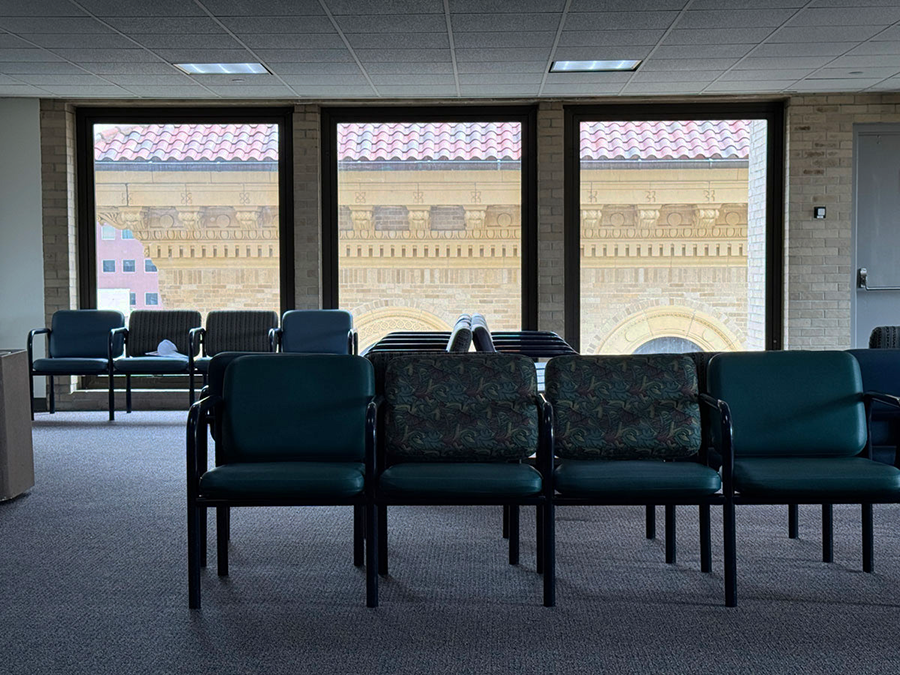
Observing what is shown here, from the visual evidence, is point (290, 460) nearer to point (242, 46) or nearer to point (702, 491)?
point (702, 491)

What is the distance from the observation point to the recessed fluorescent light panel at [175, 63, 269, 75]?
23.4 ft

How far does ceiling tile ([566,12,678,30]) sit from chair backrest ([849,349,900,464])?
102 inches

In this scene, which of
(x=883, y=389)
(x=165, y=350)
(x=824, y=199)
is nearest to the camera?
(x=883, y=389)

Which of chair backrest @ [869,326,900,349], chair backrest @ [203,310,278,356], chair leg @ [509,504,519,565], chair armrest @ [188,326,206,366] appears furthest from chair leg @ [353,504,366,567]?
chair backrest @ [203,310,278,356]

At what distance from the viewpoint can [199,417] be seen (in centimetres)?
334

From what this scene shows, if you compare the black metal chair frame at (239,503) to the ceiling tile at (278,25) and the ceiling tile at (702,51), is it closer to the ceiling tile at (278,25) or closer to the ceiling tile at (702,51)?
the ceiling tile at (278,25)

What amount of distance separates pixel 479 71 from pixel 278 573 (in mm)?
4785

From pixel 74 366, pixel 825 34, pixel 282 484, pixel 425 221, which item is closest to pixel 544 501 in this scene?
pixel 282 484

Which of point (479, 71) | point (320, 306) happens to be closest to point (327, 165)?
point (320, 306)

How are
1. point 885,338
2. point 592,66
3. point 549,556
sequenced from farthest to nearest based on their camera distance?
point 592,66 → point 885,338 → point 549,556

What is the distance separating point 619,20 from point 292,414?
3.64 metres

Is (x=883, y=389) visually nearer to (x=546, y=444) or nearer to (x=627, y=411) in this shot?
(x=627, y=411)

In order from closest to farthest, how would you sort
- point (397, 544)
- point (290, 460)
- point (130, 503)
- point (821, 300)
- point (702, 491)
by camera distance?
point (702, 491), point (290, 460), point (397, 544), point (130, 503), point (821, 300)

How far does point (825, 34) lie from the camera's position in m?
6.22
